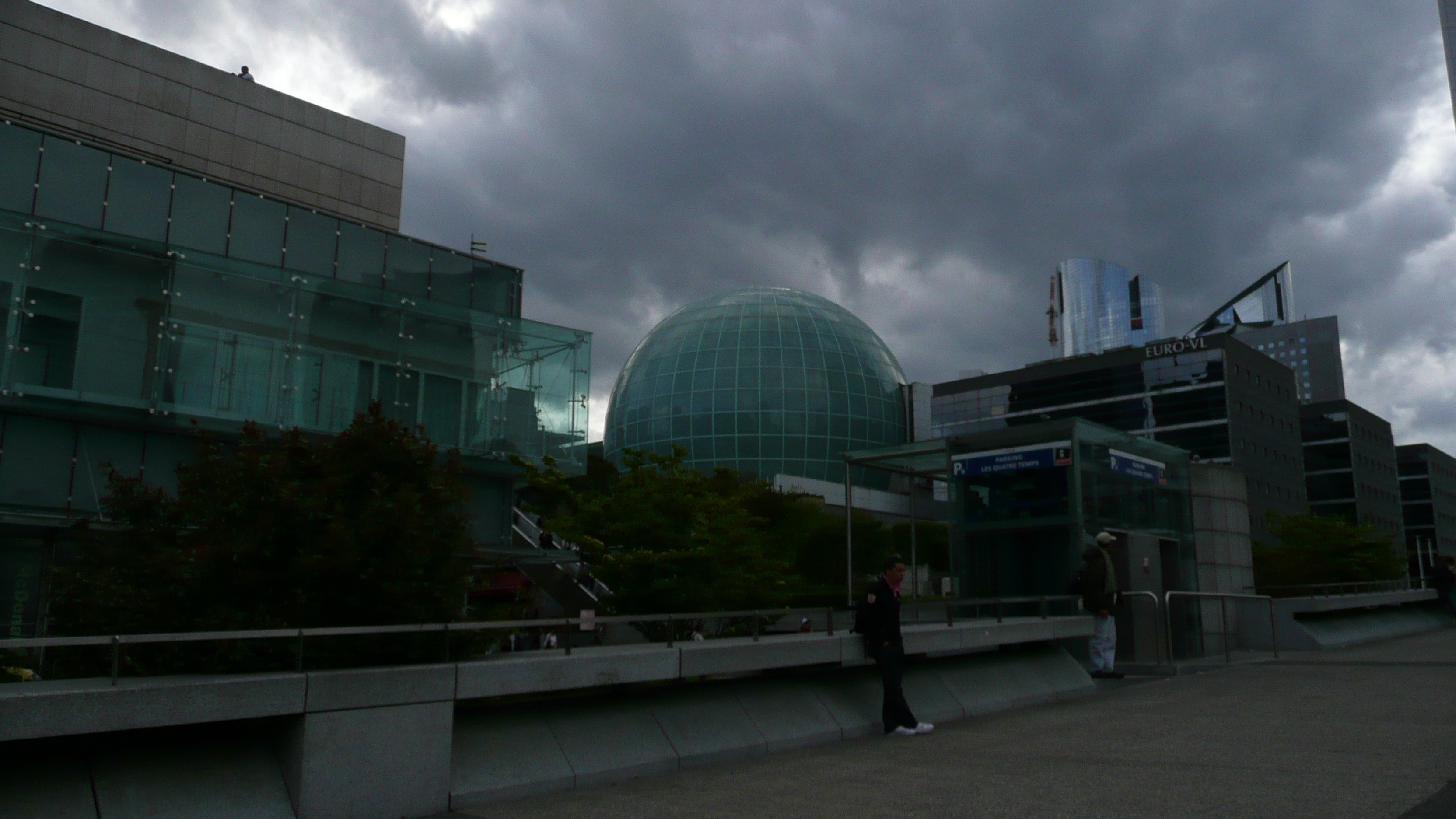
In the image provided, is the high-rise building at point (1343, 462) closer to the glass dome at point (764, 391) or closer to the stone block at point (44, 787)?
the glass dome at point (764, 391)

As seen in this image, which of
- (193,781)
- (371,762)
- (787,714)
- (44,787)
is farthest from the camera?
(787,714)

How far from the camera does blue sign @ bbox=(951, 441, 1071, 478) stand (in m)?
17.5

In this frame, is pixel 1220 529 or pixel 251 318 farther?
pixel 1220 529

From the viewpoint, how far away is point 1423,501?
15612 centimetres

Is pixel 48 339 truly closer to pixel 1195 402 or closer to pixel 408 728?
pixel 408 728

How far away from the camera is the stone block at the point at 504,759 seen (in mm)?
6777

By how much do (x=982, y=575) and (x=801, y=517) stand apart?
100.0 ft

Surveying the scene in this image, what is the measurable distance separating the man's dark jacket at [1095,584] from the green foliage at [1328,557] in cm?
2666

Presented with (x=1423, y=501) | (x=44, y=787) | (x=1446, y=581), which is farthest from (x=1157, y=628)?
(x=1423, y=501)

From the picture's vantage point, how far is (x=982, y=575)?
750 inches

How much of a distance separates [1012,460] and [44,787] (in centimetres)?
1523

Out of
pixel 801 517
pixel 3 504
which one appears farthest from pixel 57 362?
pixel 801 517

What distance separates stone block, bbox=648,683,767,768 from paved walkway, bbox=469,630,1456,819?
0.44 feet

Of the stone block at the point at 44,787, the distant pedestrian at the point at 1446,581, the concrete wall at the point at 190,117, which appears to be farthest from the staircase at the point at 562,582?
the stone block at the point at 44,787
